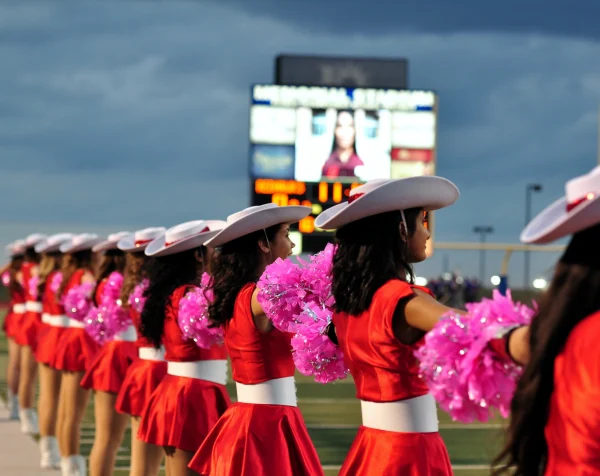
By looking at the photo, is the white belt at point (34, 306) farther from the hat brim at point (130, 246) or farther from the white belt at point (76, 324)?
the hat brim at point (130, 246)

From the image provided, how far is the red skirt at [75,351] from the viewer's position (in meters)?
8.36

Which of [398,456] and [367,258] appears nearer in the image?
[398,456]

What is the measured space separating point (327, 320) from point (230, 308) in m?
0.86

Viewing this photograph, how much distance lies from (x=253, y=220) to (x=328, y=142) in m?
17.2

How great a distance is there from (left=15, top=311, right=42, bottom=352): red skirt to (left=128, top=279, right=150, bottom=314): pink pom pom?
211 inches

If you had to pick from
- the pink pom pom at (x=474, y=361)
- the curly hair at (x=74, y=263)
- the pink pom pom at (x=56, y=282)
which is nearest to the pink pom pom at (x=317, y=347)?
the pink pom pom at (x=474, y=361)

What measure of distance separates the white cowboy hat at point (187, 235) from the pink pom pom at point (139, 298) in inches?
12.5

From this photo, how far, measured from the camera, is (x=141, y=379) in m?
6.31

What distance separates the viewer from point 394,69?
88.3ft

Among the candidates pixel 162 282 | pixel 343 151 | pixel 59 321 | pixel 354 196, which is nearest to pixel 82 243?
pixel 59 321

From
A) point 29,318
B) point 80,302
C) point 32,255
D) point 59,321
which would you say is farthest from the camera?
point 32,255

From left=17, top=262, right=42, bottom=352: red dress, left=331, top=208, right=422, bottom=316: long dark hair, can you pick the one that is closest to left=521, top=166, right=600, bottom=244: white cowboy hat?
left=331, top=208, right=422, bottom=316: long dark hair

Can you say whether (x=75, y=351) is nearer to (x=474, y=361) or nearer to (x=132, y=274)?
(x=132, y=274)

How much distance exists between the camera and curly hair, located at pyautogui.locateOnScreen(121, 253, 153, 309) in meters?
6.54
